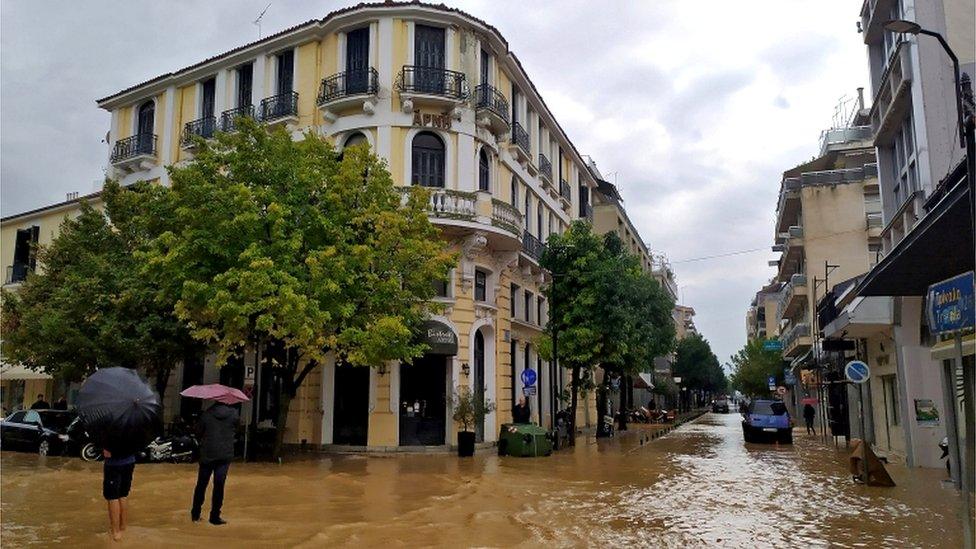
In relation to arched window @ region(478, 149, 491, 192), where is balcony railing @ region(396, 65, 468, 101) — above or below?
above

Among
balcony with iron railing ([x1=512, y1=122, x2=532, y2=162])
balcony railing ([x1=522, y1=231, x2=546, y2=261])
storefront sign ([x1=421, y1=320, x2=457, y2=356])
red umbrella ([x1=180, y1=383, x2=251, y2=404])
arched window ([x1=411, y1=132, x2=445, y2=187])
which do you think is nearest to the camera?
red umbrella ([x1=180, y1=383, x2=251, y2=404])

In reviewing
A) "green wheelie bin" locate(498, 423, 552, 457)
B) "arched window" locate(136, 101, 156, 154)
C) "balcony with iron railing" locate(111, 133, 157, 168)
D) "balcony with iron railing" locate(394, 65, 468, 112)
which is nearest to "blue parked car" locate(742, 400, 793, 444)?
"green wheelie bin" locate(498, 423, 552, 457)

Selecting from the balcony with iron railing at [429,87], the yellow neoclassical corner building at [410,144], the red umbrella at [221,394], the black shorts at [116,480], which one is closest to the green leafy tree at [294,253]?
the yellow neoclassical corner building at [410,144]

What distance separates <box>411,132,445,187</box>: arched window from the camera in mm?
25266

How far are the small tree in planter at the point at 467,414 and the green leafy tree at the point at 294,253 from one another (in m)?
2.88

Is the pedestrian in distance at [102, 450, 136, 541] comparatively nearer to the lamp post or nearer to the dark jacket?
the dark jacket

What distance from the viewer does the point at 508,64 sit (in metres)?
28.7

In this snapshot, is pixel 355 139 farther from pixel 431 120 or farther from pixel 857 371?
pixel 857 371

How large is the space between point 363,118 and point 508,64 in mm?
6686

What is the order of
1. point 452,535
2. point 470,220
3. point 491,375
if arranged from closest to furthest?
1. point 452,535
2. point 470,220
3. point 491,375

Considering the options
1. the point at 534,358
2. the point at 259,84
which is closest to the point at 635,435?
the point at 534,358

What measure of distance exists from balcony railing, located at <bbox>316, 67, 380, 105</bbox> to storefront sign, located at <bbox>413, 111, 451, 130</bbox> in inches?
63.0

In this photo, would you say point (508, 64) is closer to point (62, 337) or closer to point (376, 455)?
point (376, 455)

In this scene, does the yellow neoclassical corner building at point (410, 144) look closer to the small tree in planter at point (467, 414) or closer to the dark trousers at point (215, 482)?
the small tree in planter at point (467, 414)
